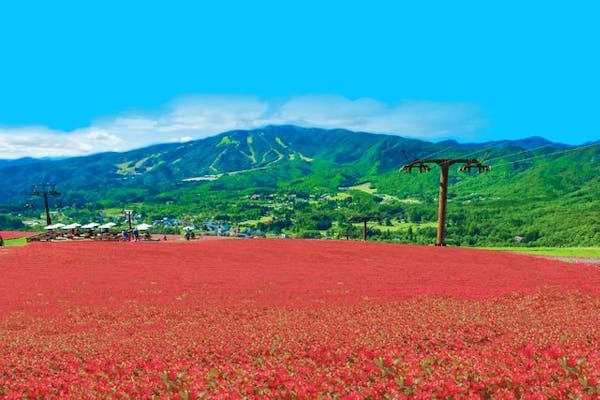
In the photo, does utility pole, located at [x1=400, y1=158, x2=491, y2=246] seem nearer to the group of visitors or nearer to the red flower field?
the red flower field

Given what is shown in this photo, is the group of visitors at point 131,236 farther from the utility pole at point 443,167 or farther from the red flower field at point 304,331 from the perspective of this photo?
the utility pole at point 443,167

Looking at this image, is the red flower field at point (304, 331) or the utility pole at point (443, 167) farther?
the utility pole at point (443, 167)

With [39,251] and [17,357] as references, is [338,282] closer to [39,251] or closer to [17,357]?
[17,357]

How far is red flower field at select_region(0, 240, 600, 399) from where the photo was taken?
10633 millimetres

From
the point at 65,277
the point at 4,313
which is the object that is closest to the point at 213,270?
the point at 65,277

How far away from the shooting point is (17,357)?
46.4 feet

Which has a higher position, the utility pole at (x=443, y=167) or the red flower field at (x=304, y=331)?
the utility pole at (x=443, y=167)

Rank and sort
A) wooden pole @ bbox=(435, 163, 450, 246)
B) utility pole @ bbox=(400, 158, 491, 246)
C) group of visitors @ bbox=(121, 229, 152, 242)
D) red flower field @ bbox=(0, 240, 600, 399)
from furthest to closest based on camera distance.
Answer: group of visitors @ bbox=(121, 229, 152, 242) → wooden pole @ bbox=(435, 163, 450, 246) → utility pole @ bbox=(400, 158, 491, 246) → red flower field @ bbox=(0, 240, 600, 399)

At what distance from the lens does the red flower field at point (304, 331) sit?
10633 millimetres

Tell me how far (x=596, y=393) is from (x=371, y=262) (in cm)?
2991

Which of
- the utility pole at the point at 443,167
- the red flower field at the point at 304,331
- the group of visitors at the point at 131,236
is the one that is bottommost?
the group of visitors at the point at 131,236

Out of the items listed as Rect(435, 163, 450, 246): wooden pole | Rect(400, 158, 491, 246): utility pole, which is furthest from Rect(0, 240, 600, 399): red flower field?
Rect(435, 163, 450, 246): wooden pole

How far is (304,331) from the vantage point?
15.7 meters

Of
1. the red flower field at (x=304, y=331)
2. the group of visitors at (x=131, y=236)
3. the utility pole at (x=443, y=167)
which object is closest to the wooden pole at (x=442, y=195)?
the utility pole at (x=443, y=167)
